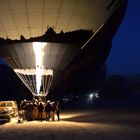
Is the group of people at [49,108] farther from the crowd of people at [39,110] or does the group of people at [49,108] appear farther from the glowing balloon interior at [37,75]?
the glowing balloon interior at [37,75]

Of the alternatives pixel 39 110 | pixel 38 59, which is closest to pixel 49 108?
pixel 39 110

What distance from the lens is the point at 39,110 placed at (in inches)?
1124

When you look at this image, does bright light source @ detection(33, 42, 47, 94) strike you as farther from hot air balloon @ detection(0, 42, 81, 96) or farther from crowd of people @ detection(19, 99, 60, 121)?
A: crowd of people @ detection(19, 99, 60, 121)

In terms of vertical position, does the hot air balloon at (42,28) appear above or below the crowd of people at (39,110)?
above

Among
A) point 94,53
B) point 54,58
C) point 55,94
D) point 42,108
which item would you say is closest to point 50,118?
point 42,108

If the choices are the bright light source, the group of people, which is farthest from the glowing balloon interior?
the group of people

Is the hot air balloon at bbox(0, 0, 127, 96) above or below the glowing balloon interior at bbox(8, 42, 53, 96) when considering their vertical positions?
above

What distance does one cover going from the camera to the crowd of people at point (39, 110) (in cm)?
2853

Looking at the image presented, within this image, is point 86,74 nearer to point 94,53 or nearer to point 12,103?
point 94,53

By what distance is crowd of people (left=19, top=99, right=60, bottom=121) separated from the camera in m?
28.5

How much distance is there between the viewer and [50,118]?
3008 cm

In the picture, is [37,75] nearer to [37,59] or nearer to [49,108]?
[37,59]

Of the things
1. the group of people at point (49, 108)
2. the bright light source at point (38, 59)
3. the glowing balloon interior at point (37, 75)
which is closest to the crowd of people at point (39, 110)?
the group of people at point (49, 108)

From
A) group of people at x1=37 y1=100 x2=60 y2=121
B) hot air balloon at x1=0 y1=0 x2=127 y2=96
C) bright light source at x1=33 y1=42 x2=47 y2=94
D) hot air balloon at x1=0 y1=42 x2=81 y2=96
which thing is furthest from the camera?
hot air balloon at x1=0 y1=42 x2=81 y2=96
